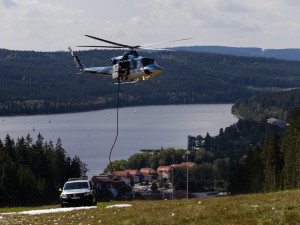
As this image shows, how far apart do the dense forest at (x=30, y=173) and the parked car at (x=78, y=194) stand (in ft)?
75.6

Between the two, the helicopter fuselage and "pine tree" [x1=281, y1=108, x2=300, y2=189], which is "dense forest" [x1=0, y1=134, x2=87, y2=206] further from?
the helicopter fuselage

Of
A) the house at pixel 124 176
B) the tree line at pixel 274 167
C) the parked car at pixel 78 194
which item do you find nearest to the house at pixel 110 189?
the house at pixel 124 176

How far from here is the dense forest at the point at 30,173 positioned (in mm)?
49000

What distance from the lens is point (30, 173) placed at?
54.7 m

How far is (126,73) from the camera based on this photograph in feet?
91.5

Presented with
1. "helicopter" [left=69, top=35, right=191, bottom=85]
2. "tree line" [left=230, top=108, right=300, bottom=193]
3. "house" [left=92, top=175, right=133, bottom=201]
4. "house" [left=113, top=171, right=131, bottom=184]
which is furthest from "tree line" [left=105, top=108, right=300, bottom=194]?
"helicopter" [left=69, top=35, right=191, bottom=85]

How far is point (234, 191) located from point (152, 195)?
18729 mm

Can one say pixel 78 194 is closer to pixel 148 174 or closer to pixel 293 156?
pixel 293 156

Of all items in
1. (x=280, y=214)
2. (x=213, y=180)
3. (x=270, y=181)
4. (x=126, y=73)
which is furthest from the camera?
(x=213, y=180)

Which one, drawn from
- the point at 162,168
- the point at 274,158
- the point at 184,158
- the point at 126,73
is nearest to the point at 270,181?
the point at 274,158

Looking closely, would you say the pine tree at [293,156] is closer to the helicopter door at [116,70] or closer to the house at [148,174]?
the helicopter door at [116,70]

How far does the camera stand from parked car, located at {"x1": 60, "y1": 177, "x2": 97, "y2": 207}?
25031 mm

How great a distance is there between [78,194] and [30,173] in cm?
3081

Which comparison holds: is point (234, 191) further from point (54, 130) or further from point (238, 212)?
point (54, 130)
